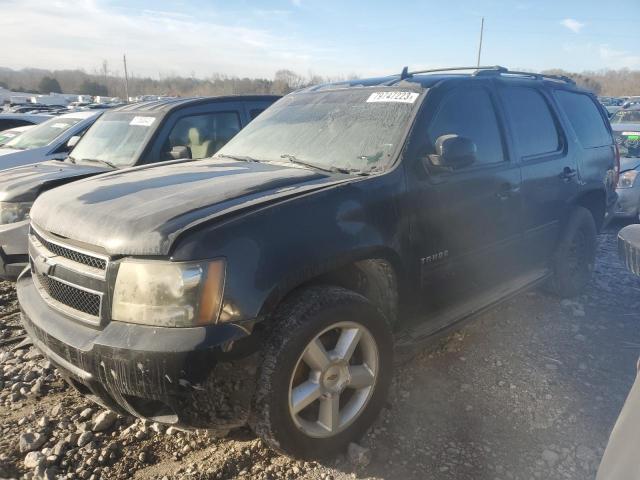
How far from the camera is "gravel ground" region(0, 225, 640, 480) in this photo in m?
2.39

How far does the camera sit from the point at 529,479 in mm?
2320

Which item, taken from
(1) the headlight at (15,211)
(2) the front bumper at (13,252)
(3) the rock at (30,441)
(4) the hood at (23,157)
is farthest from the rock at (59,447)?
(4) the hood at (23,157)

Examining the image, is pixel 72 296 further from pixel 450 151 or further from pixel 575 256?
pixel 575 256

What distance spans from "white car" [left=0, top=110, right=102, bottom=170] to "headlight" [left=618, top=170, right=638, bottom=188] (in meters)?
7.80

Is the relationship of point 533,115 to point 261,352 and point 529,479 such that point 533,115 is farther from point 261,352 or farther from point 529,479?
point 261,352

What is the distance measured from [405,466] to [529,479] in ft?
1.91

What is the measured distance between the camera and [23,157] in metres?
6.71

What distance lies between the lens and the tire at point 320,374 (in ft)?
6.81

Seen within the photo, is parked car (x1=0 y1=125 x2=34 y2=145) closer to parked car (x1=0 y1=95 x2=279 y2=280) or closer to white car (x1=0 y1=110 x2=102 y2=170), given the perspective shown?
white car (x1=0 y1=110 x2=102 y2=170)

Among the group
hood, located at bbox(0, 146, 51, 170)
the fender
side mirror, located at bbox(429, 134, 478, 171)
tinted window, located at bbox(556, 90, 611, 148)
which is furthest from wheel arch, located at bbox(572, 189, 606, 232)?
hood, located at bbox(0, 146, 51, 170)

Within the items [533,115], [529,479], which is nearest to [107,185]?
[529,479]

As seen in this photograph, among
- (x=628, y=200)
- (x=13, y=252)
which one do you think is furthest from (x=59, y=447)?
(x=628, y=200)

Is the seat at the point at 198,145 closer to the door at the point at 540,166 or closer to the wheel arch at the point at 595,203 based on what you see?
the door at the point at 540,166

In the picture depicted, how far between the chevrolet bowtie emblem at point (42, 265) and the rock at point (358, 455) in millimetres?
1724
